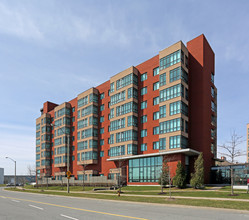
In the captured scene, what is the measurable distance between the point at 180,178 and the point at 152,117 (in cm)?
1405

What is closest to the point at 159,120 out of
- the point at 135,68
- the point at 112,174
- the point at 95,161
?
the point at 135,68

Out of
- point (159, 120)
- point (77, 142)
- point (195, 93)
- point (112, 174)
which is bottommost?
point (112, 174)

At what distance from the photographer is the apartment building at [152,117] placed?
141 ft

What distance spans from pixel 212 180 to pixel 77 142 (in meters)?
36.2

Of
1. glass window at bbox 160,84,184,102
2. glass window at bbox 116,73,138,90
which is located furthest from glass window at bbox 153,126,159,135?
glass window at bbox 116,73,138,90

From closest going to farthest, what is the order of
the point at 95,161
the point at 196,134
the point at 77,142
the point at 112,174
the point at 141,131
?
the point at 196,134 → the point at 141,131 → the point at 112,174 → the point at 95,161 → the point at 77,142

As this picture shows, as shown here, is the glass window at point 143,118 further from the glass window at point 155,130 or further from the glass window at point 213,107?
the glass window at point 213,107

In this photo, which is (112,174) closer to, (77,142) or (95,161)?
(95,161)

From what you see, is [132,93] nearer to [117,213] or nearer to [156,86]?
[156,86]

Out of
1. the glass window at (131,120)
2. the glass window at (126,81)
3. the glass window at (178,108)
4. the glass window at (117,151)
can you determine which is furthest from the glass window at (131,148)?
the glass window at (126,81)

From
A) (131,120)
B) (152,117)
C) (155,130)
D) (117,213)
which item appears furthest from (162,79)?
(117,213)

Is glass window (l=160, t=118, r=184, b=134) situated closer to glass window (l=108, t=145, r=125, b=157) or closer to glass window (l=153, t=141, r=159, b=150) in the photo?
glass window (l=153, t=141, r=159, b=150)

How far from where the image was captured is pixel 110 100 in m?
58.1

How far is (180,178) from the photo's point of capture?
38031 mm
